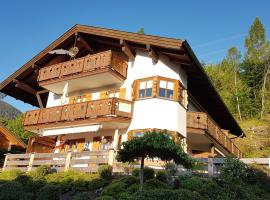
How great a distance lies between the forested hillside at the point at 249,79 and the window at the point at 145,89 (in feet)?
105

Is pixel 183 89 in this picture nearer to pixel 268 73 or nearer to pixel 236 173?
pixel 236 173

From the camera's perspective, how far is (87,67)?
2425 centimetres

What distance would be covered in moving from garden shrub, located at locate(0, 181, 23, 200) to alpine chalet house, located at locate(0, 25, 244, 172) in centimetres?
450

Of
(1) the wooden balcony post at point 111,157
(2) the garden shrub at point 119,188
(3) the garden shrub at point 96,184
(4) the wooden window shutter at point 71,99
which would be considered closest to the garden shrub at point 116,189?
(2) the garden shrub at point 119,188

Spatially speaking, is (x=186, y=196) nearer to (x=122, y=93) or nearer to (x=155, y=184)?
(x=155, y=184)

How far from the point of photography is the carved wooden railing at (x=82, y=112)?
21.8m

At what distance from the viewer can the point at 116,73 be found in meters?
23.4

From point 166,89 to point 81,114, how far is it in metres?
5.92

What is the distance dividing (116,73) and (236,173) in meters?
11.4

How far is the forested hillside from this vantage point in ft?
183

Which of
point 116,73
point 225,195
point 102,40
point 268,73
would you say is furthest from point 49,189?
point 268,73

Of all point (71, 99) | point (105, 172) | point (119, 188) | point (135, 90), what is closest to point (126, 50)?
point (135, 90)

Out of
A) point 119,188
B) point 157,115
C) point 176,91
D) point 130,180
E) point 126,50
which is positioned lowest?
point 119,188

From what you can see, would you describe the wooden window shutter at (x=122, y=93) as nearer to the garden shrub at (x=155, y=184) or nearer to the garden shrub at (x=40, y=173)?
the garden shrub at (x=40, y=173)
